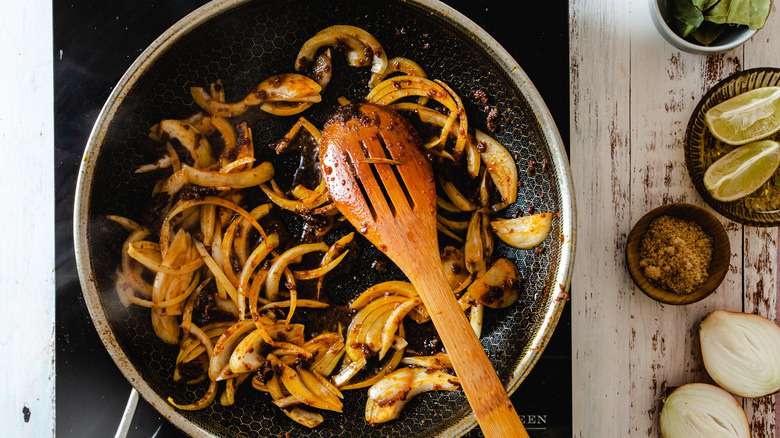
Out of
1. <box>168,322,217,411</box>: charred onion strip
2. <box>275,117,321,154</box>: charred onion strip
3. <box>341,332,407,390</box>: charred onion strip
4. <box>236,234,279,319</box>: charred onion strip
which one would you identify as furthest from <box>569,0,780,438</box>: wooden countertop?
<box>168,322,217,411</box>: charred onion strip

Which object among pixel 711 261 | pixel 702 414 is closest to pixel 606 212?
pixel 711 261

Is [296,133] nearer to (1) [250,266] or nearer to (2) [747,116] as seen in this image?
(1) [250,266]

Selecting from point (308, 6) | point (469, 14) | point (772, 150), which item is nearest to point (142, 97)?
point (308, 6)

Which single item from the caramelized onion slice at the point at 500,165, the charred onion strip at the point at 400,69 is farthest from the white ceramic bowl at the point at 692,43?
the charred onion strip at the point at 400,69

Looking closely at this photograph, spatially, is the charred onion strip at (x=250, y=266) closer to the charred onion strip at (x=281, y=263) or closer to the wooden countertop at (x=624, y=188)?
the charred onion strip at (x=281, y=263)

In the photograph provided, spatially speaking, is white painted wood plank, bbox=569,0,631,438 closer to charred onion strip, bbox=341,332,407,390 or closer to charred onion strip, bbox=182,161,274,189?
charred onion strip, bbox=341,332,407,390
